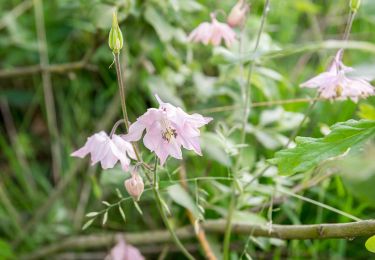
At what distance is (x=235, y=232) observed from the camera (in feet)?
3.99

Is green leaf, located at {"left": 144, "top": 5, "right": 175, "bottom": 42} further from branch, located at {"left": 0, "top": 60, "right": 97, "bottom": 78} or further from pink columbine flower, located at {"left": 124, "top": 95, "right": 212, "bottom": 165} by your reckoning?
pink columbine flower, located at {"left": 124, "top": 95, "right": 212, "bottom": 165}

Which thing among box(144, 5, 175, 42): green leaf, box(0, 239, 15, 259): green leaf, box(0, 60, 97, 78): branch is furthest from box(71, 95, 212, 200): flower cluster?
box(0, 60, 97, 78): branch

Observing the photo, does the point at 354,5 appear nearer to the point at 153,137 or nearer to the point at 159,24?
the point at 153,137

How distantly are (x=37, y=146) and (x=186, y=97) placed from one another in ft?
2.14

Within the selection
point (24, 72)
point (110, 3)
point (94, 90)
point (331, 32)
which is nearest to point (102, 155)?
point (110, 3)

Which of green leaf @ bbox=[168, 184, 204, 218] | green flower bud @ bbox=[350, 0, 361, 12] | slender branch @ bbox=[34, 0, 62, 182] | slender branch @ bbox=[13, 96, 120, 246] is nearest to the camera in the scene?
green flower bud @ bbox=[350, 0, 361, 12]

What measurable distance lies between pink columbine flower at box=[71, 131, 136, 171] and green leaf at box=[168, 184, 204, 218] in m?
0.27

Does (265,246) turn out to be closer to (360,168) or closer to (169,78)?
(169,78)

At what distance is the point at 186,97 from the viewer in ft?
5.49

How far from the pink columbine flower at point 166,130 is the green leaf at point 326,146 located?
124 mm

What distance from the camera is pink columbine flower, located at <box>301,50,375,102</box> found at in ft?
3.25

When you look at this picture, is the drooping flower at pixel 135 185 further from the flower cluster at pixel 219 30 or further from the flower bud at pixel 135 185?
the flower cluster at pixel 219 30

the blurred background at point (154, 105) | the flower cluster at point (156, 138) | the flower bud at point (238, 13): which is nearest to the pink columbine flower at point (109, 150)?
the flower cluster at point (156, 138)

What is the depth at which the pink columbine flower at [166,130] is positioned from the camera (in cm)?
85
